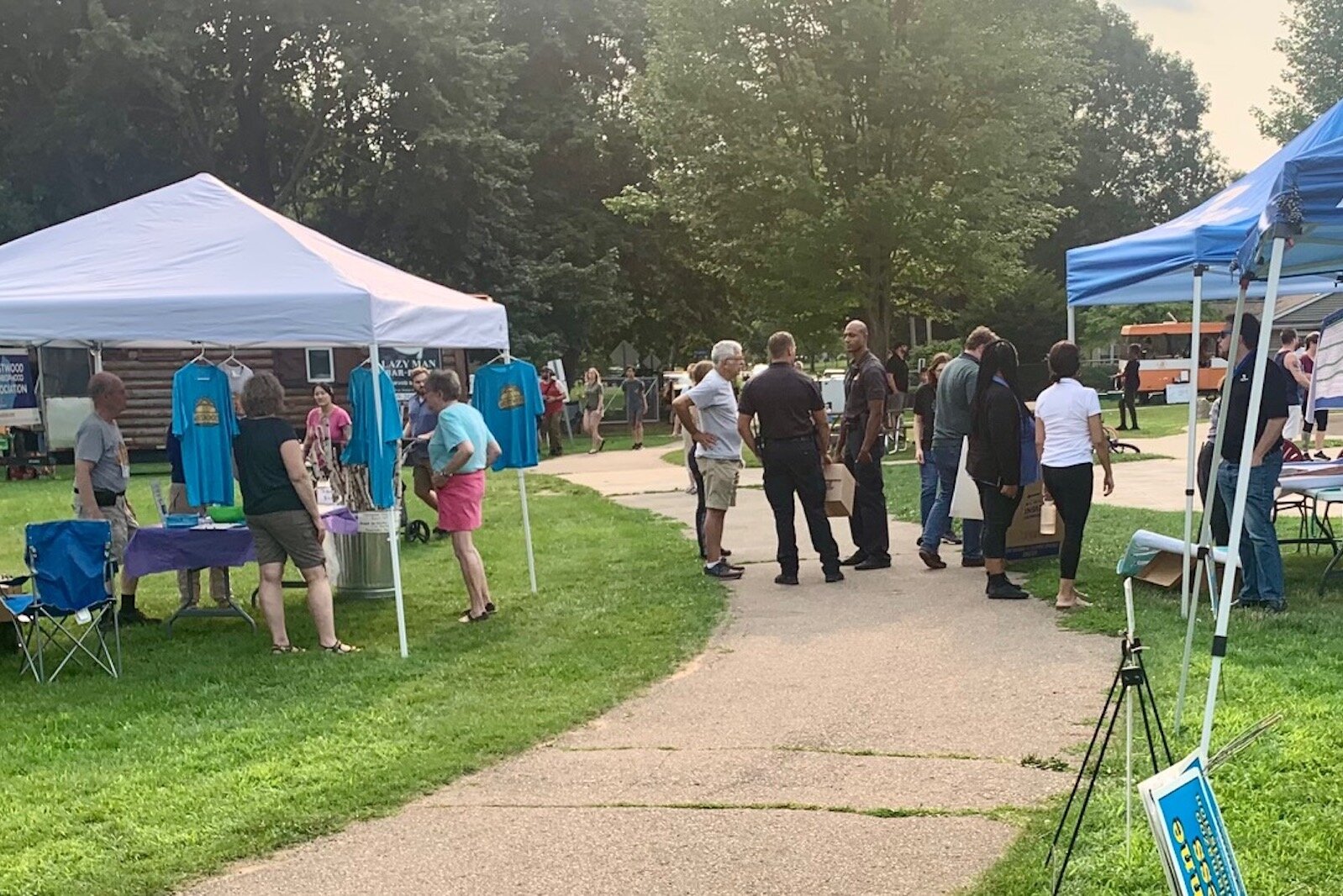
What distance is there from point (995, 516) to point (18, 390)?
70.2 feet

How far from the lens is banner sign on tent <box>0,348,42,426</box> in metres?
24.3

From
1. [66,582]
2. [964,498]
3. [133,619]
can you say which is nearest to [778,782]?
[66,582]

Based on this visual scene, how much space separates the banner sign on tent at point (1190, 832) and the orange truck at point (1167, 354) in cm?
3796

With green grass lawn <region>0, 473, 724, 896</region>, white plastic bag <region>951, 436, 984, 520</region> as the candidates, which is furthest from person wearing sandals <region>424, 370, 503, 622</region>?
→ white plastic bag <region>951, 436, 984, 520</region>

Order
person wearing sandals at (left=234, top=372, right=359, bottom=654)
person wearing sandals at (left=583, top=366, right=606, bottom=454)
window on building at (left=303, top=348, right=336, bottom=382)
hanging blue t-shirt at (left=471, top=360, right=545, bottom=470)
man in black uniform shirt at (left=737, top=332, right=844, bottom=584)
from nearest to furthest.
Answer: person wearing sandals at (left=234, top=372, right=359, bottom=654) < man in black uniform shirt at (left=737, top=332, right=844, bottom=584) < hanging blue t-shirt at (left=471, top=360, right=545, bottom=470) < person wearing sandals at (left=583, top=366, right=606, bottom=454) < window on building at (left=303, top=348, right=336, bottom=382)

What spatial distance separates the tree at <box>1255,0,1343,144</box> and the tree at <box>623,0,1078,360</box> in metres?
14.3

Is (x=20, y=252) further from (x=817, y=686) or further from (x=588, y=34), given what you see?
(x=588, y=34)

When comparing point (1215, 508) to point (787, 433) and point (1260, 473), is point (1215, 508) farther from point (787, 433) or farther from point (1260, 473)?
point (787, 433)

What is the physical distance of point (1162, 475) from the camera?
1681 cm

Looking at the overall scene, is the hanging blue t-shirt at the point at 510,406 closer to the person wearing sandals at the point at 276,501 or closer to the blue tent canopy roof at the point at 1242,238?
the person wearing sandals at the point at 276,501

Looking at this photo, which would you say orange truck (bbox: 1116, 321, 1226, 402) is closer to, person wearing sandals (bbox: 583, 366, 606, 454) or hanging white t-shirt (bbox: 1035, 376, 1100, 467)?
person wearing sandals (bbox: 583, 366, 606, 454)

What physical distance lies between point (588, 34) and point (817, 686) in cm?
3209

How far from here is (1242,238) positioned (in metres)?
7.27

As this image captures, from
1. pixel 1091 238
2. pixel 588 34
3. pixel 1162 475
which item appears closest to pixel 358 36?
pixel 588 34
